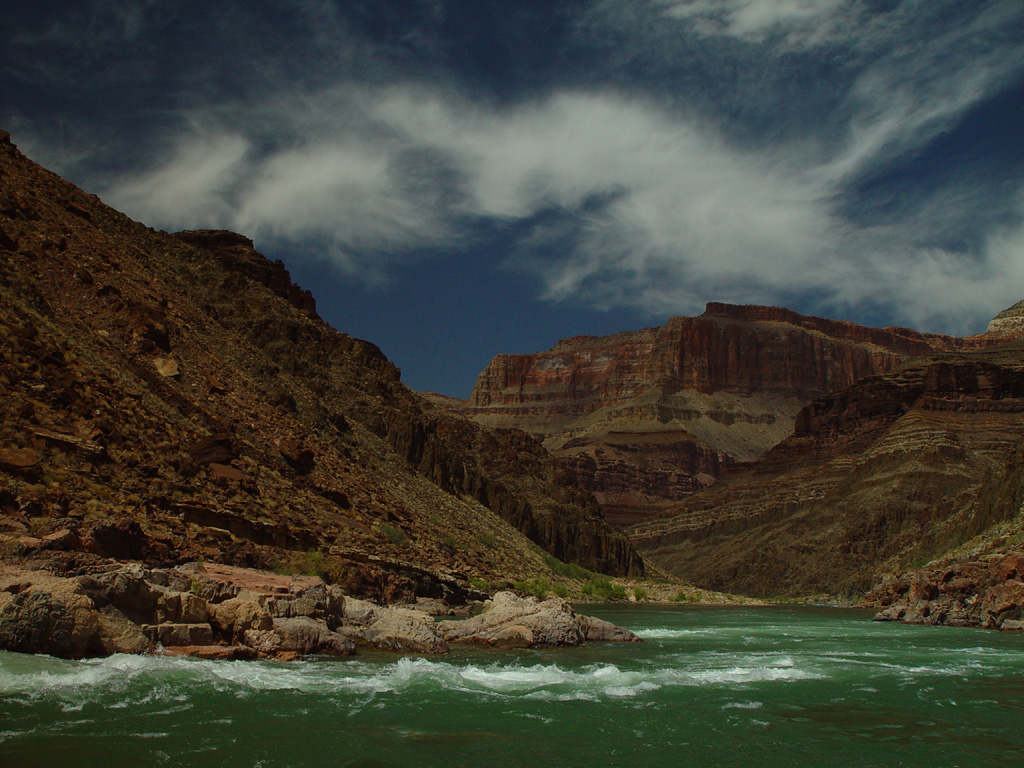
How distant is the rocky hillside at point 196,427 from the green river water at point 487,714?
508 cm

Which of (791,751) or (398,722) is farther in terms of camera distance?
(398,722)

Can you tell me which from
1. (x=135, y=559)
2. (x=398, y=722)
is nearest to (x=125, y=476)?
(x=135, y=559)

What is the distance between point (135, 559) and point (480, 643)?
937cm

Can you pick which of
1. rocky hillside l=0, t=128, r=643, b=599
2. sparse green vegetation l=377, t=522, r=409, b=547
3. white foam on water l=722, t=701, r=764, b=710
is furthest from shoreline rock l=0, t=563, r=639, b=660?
sparse green vegetation l=377, t=522, r=409, b=547

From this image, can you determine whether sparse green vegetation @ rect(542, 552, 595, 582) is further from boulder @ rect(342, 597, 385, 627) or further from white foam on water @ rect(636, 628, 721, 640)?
boulder @ rect(342, 597, 385, 627)

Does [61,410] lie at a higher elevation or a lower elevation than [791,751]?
higher

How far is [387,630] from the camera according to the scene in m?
21.9

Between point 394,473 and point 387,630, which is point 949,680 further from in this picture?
point 394,473

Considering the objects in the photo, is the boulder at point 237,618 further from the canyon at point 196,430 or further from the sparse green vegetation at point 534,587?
the sparse green vegetation at point 534,587

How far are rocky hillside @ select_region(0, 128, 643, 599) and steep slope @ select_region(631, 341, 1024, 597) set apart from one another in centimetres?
5124

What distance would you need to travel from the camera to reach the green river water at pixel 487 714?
11.8 m

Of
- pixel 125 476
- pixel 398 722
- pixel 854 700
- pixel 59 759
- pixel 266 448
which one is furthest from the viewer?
pixel 266 448

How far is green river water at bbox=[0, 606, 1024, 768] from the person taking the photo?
1178cm

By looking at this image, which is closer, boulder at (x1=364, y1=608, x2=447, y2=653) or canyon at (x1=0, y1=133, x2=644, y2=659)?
boulder at (x1=364, y1=608, x2=447, y2=653)
